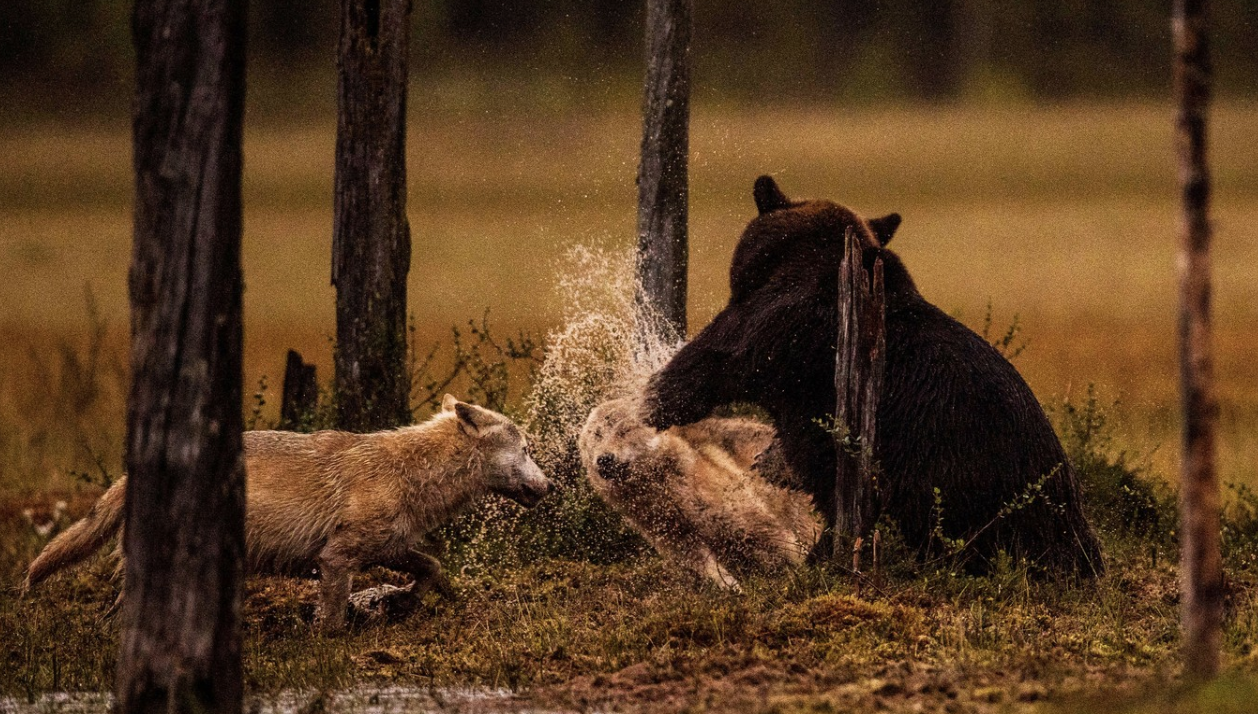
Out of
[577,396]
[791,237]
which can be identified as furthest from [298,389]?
[791,237]

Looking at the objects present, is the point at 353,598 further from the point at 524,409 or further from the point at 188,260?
the point at 188,260

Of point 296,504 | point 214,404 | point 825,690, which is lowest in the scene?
point 825,690

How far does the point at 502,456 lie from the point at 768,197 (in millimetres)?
2278

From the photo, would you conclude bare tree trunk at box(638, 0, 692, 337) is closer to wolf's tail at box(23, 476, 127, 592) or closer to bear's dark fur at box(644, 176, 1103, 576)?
bear's dark fur at box(644, 176, 1103, 576)

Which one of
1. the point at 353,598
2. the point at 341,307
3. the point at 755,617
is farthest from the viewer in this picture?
the point at 341,307

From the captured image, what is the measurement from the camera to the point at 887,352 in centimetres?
803

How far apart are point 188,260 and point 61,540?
3383mm

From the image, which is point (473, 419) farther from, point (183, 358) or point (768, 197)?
point (183, 358)

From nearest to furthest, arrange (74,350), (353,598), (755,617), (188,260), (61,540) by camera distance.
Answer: (188,260), (755,617), (61,540), (353,598), (74,350)

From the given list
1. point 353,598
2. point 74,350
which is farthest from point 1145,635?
point 74,350

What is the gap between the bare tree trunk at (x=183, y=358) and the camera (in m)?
5.15

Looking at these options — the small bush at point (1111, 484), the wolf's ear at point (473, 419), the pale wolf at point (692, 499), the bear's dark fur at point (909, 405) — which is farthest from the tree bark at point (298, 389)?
the small bush at point (1111, 484)

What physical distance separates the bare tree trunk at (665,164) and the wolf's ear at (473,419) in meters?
2.16

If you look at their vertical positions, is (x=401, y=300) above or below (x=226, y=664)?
above
